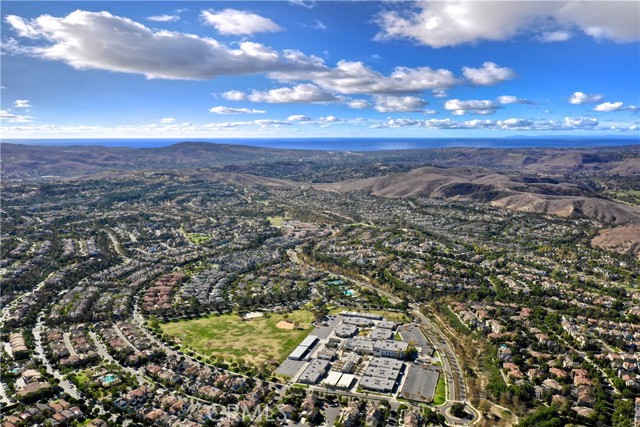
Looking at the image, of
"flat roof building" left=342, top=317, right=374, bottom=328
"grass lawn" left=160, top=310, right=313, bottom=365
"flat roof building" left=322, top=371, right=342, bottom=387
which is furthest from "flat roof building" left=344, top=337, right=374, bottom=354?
"grass lawn" left=160, top=310, right=313, bottom=365

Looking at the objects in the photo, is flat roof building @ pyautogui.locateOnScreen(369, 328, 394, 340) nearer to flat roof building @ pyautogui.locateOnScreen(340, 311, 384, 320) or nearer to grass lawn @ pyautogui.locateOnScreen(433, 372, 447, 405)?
flat roof building @ pyautogui.locateOnScreen(340, 311, 384, 320)

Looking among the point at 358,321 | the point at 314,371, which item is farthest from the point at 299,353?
the point at 358,321

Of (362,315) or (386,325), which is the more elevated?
(386,325)

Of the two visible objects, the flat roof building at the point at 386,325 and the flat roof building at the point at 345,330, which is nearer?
the flat roof building at the point at 345,330

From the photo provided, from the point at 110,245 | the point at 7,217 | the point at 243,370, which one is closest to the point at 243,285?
the point at 243,370

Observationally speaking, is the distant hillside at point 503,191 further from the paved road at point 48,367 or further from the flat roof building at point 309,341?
the paved road at point 48,367

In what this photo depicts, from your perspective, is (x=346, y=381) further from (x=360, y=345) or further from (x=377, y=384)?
(x=360, y=345)

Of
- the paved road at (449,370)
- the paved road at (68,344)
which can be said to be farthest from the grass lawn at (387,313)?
the paved road at (68,344)
